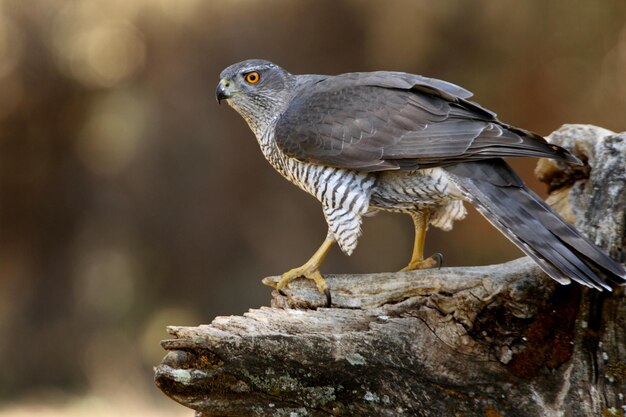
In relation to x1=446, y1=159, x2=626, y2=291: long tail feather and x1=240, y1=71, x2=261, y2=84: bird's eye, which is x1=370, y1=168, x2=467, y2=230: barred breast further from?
x1=240, y1=71, x2=261, y2=84: bird's eye

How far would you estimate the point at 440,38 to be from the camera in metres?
8.95

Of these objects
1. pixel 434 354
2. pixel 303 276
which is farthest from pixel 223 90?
pixel 434 354

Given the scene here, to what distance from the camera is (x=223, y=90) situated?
5086 millimetres

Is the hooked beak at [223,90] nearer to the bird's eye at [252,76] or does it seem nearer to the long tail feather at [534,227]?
the bird's eye at [252,76]

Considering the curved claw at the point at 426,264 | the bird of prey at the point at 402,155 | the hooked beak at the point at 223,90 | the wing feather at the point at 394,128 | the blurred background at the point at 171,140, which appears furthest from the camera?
the blurred background at the point at 171,140

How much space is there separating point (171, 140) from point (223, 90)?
149 inches

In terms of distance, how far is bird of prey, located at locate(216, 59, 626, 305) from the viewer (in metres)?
3.86

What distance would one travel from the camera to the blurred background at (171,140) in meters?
8.45

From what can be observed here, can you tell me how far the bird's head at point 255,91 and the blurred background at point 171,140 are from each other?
3.75 metres

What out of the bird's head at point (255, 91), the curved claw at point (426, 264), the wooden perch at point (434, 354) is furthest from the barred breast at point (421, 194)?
the bird's head at point (255, 91)

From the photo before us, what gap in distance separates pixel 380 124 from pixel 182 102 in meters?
4.84

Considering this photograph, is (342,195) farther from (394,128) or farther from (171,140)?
(171,140)

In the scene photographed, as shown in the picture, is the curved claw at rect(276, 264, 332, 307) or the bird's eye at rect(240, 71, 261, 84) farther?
the bird's eye at rect(240, 71, 261, 84)

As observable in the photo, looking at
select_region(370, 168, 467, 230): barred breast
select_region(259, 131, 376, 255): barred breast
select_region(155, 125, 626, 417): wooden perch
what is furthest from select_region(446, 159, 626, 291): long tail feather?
select_region(259, 131, 376, 255): barred breast
